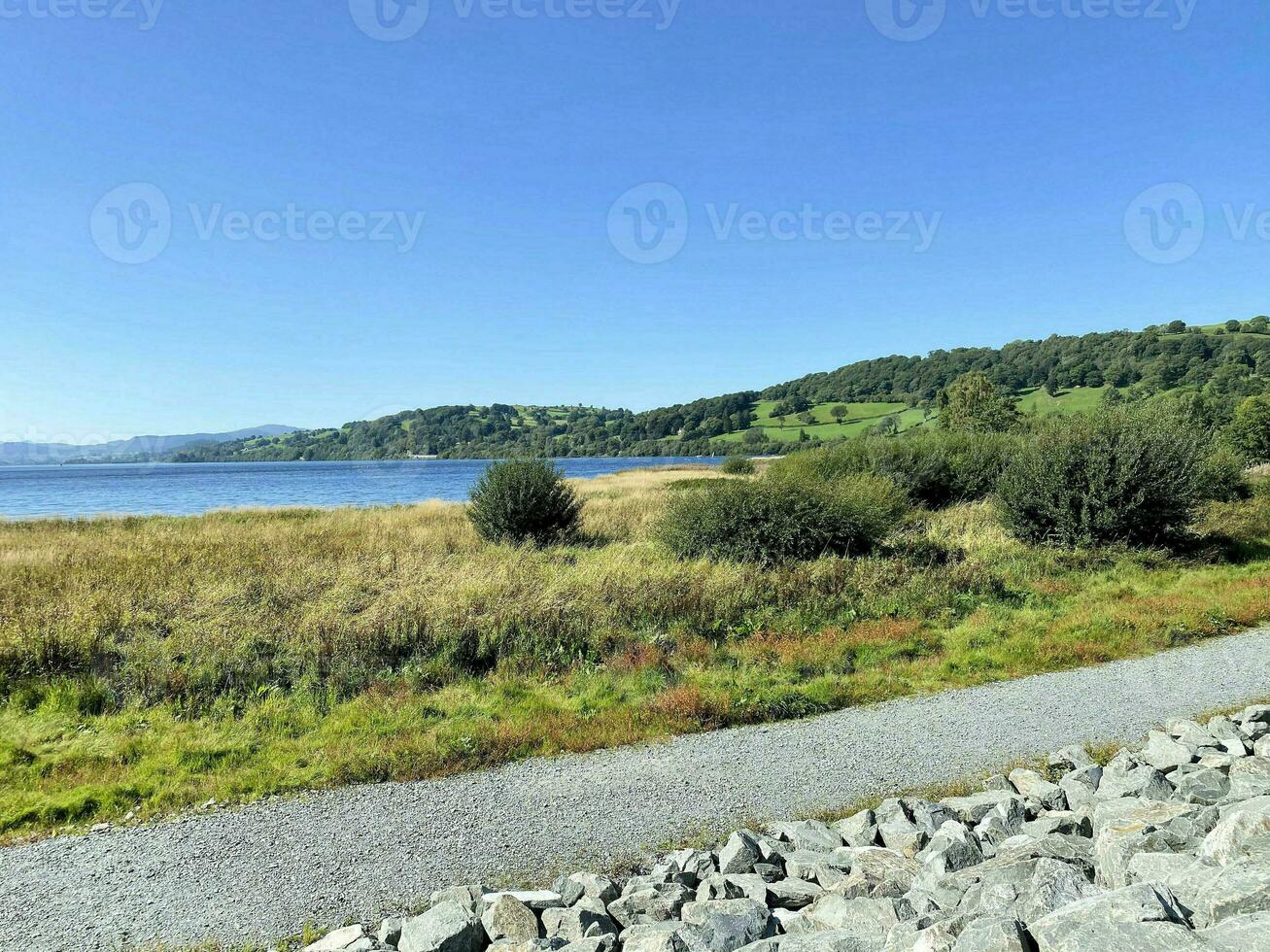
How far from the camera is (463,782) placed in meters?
6.84

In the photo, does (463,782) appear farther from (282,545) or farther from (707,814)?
(282,545)

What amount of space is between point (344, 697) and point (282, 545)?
41.7 ft

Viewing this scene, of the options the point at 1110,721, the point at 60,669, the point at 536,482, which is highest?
the point at 536,482

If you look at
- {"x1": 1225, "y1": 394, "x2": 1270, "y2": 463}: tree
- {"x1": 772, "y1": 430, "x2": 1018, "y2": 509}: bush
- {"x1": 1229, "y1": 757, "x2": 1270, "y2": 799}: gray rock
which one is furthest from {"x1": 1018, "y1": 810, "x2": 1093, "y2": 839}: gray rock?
{"x1": 1225, "y1": 394, "x2": 1270, "y2": 463}: tree

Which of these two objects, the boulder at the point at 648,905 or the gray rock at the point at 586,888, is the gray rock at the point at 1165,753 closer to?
the boulder at the point at 648,905

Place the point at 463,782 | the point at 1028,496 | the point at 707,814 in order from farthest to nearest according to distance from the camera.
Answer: the point at 1028,496 < the point at 463,782 < the point at 707,814

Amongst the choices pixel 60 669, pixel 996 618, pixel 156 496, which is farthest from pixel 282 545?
pixel 156 496

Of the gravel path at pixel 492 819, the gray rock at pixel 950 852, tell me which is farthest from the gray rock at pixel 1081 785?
the gray rock at pixel 950 852

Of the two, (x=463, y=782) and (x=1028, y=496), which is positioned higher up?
(x=1028, y=496)

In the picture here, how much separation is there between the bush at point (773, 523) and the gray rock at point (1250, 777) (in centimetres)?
1076

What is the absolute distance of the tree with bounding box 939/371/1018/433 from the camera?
5281cm

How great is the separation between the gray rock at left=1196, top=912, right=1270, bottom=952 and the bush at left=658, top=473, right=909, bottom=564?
13.6 metres

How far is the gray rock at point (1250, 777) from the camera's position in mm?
5070

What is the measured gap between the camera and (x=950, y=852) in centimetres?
479
